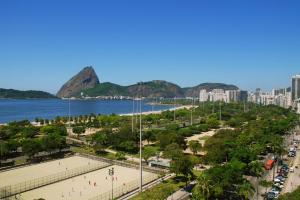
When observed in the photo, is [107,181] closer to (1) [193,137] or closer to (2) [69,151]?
(2) [69,151]

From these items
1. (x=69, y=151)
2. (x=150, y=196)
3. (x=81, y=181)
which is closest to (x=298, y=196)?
(x=150, y=196)

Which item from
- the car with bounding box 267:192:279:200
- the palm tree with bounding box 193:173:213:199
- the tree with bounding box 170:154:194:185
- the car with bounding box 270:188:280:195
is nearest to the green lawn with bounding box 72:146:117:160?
the tree with bounding box 170:154:194:185

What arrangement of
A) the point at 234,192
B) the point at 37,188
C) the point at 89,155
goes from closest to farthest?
the point at 234,192, the point at 37,188, the point at 89,155

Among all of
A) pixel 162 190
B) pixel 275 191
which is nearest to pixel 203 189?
pixel 162 190

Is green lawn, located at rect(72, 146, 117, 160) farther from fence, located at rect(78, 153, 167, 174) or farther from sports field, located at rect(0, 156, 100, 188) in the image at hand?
sports field, located at rect(0, 156, 100, 188)

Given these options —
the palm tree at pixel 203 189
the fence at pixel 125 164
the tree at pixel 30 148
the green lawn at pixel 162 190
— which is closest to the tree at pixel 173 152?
the fence at pixel 125 164

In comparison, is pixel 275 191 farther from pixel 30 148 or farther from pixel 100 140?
pixel 30 148
